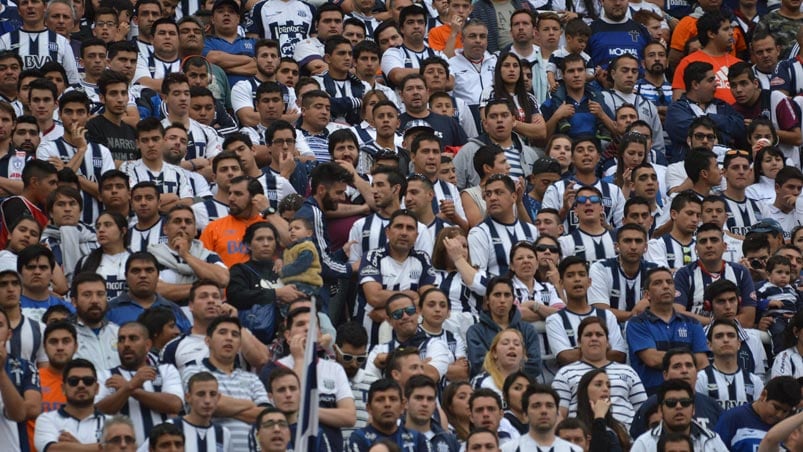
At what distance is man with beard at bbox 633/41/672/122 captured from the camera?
21.6 metres

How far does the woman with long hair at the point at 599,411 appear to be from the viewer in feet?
50.7

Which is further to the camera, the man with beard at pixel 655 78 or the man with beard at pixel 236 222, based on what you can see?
the man with beard at pixel 655 78

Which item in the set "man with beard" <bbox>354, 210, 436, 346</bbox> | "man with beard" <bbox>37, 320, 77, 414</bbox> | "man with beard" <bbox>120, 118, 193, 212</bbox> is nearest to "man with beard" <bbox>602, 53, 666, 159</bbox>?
"man with beard" <bbox>354, 210, 436, 346</bbox>

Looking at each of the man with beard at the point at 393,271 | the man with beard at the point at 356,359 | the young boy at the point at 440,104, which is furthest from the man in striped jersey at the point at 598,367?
the young boy at the point at 440,104

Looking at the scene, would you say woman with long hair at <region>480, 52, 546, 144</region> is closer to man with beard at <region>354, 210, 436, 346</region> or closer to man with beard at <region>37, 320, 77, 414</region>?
man with beard at <region>354, 210, 436, 346</region>

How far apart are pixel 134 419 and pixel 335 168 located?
378cm

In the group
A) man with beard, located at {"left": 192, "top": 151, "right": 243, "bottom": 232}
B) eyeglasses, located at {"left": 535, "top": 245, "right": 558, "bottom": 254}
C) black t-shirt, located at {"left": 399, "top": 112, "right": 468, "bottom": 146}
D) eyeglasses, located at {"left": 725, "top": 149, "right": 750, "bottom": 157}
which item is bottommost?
eyeglasses, located at {"left": 535, "top": 245, "right": 558, "bottom": 254}

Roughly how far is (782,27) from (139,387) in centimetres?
1112

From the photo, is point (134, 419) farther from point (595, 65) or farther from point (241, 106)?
point (595, 65)

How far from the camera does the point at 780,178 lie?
19516 millimetres

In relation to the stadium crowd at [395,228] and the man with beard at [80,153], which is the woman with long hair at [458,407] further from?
the man with beard at [80,153]

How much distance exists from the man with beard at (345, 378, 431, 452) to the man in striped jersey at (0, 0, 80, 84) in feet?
20.5

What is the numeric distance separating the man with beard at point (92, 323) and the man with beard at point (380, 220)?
269cm

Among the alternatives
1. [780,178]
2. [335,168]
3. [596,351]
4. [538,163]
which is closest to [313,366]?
[596,351]
